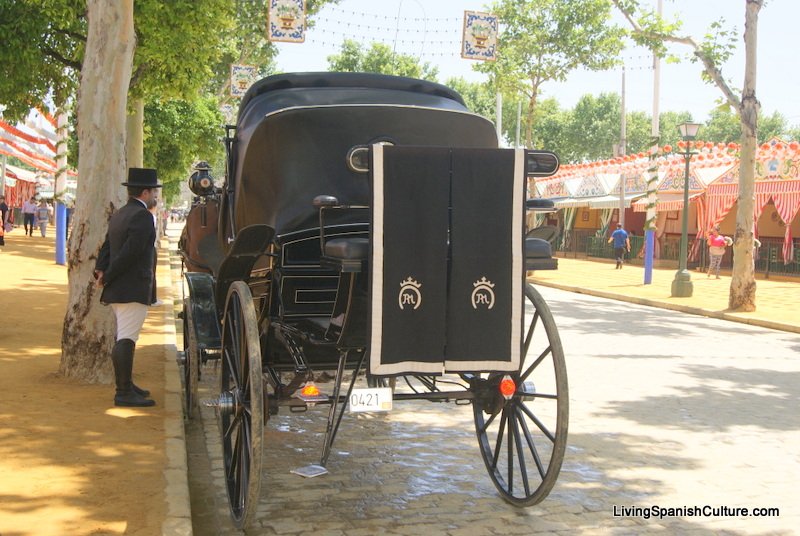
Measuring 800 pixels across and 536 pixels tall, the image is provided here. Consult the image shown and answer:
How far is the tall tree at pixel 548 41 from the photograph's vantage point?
100ft

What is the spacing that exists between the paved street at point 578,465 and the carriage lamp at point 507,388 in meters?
0.71

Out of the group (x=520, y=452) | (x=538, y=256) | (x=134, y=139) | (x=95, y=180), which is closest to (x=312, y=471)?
(x=520, y=452)

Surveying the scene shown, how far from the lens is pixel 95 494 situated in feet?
15.5

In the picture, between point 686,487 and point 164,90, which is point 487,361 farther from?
point 164,90

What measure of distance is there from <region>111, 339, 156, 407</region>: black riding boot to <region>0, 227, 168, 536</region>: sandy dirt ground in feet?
0.24

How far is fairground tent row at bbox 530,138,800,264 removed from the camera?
90.1 ft

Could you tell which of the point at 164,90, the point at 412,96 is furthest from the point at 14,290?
the point at 412,96

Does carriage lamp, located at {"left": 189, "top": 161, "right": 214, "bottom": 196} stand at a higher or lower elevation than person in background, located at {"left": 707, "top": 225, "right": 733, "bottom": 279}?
higher

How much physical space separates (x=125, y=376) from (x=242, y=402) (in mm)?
2543

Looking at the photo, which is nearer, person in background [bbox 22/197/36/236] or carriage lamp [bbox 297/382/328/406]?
carriage lamp [bbox 297/382/328/406]

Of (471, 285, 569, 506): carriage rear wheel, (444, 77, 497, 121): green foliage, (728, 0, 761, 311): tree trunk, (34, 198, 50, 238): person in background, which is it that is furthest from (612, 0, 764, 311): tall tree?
(444, 77, 497, 121): green foliage

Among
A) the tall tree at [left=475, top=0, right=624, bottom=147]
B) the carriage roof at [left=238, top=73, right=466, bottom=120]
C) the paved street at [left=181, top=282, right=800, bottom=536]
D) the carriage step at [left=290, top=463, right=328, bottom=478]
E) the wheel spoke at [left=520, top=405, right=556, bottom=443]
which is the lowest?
the paved street at [left=181, top=282, right=800, bottom=536]

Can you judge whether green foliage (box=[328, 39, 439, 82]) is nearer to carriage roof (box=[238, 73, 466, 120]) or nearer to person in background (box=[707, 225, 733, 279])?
person in background (box=[707, 225, 733, 279])

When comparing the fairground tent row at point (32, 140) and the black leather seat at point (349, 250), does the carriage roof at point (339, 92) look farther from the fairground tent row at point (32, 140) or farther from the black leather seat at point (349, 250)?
the fairground tent row at point (32, 140)
